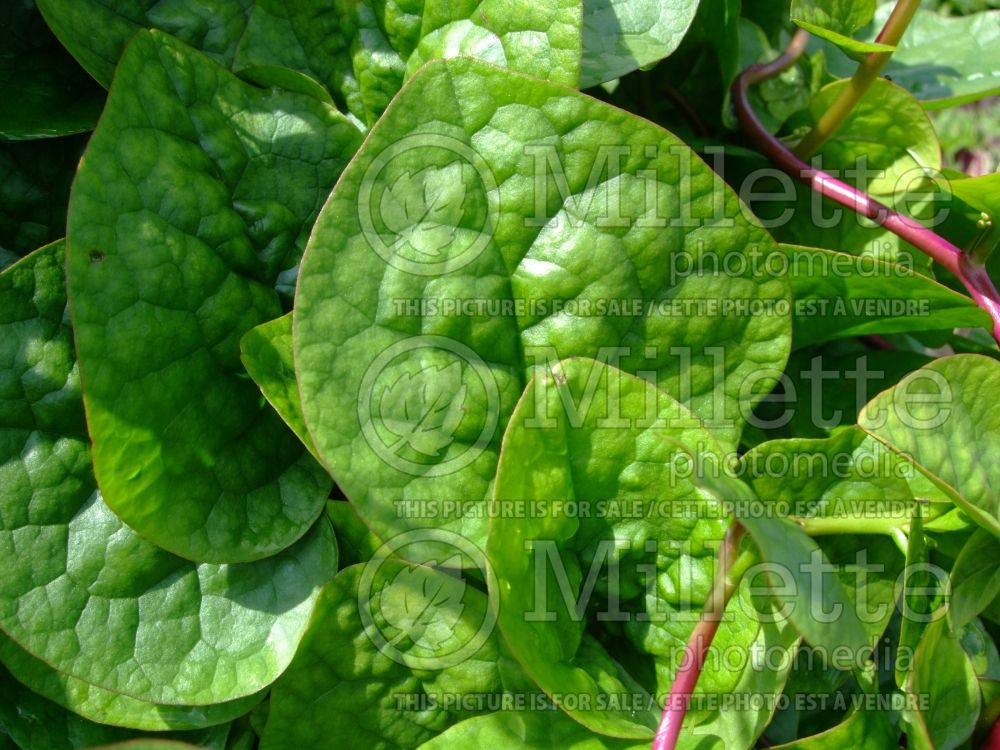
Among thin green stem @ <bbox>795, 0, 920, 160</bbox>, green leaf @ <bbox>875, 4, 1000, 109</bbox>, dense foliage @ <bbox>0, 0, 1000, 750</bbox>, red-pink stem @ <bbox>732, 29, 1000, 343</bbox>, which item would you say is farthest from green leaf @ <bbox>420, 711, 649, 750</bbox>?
green leaf @ <bbox>875, 4, 1000, 109</bbox>

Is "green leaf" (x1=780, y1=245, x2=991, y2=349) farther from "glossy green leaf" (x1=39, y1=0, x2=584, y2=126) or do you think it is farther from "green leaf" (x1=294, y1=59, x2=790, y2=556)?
"glossy green leaf" (x1=39, y1=0, x2=584, y2=126)

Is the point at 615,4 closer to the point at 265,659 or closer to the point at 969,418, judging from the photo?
→ the point at 969,418

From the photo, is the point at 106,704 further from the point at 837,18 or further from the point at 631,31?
the point at 837,18

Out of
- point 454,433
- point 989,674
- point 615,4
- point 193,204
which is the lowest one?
point 989,674

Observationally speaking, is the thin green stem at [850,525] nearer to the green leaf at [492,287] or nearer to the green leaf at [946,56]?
the green leaf at [492,287]

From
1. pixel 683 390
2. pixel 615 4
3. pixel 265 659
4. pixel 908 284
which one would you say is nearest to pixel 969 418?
pixel 908 284

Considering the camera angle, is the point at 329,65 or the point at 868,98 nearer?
the point at 329,65

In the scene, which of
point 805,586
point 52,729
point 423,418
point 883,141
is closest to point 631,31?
point 883,141

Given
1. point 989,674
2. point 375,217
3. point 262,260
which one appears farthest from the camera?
point 989,674
